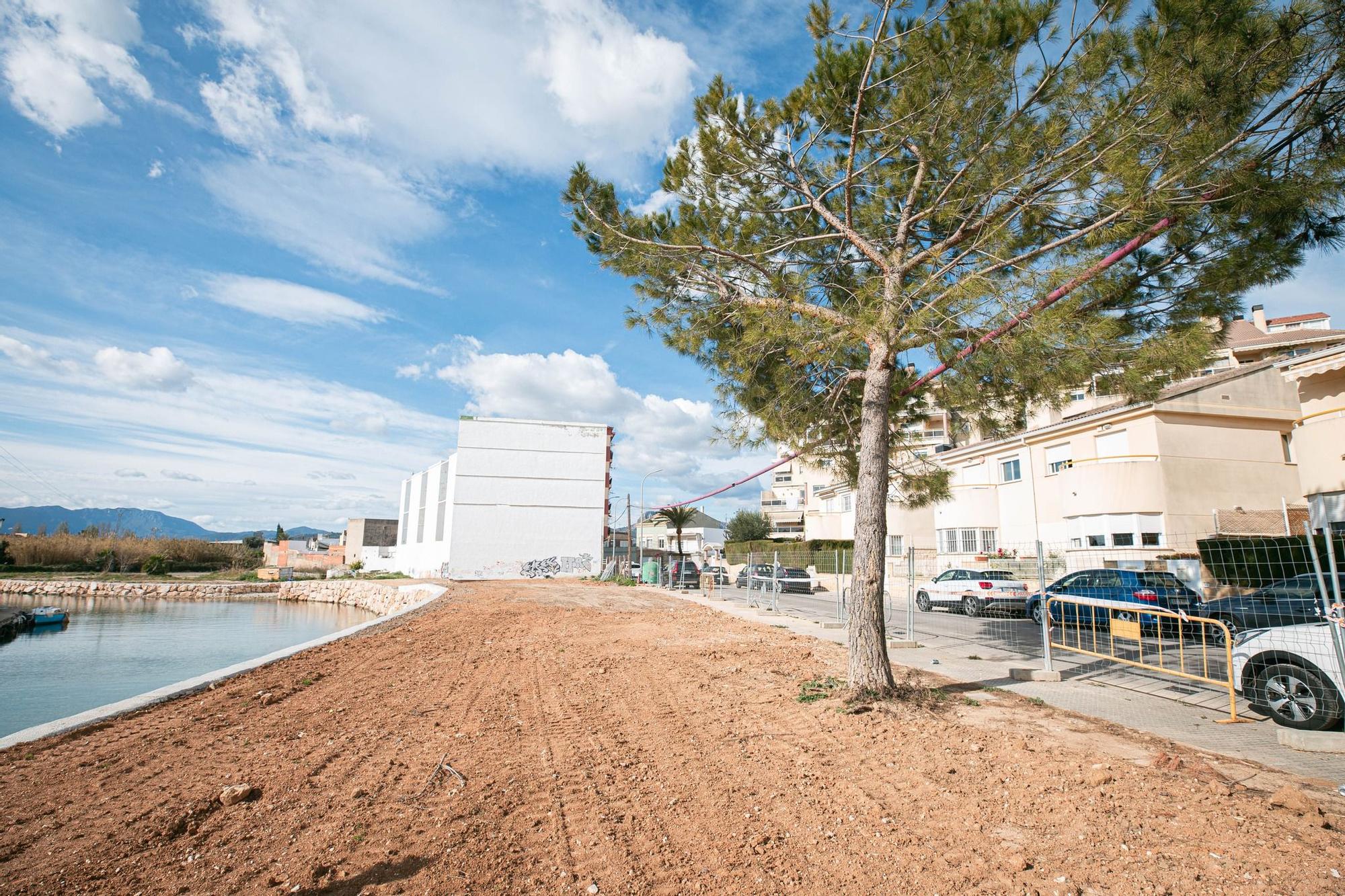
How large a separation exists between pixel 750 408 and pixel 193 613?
4439 centimetres

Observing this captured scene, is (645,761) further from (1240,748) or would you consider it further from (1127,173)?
(1127,173)

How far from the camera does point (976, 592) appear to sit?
783 inches

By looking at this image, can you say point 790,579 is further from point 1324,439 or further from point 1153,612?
point 1153,612

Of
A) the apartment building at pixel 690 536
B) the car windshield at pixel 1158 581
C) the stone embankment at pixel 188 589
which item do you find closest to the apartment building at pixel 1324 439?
the car windshield at pixel 1158 581

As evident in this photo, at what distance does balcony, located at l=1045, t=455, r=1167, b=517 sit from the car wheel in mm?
19236

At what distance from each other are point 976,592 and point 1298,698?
47.0ft

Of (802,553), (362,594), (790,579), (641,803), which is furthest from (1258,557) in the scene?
(362,594)

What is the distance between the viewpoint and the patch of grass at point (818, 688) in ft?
23.2

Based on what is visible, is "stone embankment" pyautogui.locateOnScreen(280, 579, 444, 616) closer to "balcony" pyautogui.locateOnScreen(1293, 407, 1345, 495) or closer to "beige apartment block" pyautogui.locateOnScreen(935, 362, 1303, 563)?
"beige apartment block" pyautogui.locateOnScreen(935, 362, 1303, 563)

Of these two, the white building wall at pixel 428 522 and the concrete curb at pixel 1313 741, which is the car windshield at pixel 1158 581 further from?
the white building wall at pixel 428 522

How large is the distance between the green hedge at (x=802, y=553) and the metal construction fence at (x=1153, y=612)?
272cm

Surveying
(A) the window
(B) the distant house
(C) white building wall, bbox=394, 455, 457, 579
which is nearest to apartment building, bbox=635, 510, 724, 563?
(C) white building wall, bbox=394, 455, 457, 579

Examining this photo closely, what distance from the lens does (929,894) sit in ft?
10.1

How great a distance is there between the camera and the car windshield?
1332 cm
